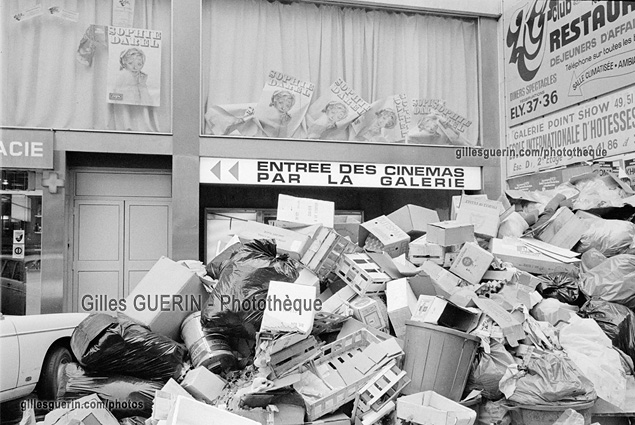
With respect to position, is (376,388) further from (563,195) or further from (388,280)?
(563,195)

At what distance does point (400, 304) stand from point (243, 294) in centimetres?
128

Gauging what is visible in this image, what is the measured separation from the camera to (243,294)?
4.39 m

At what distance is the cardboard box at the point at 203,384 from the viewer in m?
3.91

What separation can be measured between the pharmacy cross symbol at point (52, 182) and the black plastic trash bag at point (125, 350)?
3358 millimetres

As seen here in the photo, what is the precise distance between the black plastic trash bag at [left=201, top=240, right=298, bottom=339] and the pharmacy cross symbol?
3.60 meters

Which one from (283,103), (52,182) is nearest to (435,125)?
(283,103)

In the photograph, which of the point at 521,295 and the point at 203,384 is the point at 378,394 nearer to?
the point at 203,384

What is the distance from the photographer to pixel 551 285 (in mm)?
5359

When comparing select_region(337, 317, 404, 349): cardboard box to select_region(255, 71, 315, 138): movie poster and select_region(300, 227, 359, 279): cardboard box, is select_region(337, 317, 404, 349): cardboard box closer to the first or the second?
select_region(300, 227, 359, 279): cardboard box

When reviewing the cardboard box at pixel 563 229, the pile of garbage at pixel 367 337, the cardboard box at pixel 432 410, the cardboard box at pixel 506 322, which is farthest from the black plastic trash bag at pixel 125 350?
the cardboard box at pixel 563 229

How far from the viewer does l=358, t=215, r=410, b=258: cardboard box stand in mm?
5887

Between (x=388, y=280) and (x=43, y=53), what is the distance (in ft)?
17.9

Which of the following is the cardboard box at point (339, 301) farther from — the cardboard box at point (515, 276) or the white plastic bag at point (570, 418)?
the white plastic bag at point (570, 418)

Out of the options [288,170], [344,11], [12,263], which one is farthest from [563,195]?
[12,263]
